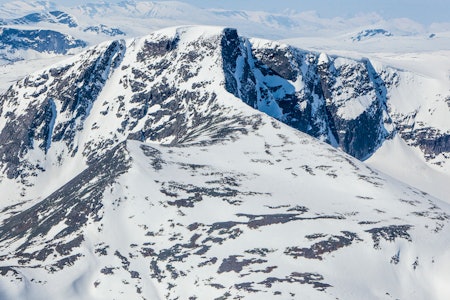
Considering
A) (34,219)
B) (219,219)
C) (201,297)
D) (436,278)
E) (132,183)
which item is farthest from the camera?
(34,219)

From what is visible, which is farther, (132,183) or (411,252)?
(132,183)

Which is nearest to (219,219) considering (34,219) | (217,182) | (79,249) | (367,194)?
(217,182)

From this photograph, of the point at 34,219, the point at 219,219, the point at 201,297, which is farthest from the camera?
the point at 34,219

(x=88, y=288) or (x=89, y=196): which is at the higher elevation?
(x=89, y=196)

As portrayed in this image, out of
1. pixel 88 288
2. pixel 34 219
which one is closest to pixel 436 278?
pixel 88 288

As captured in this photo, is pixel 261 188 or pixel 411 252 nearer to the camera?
pixel 411 252

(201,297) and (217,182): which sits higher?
(217,182)

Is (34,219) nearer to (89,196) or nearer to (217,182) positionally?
(89,196)

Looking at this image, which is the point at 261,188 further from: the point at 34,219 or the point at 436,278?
the point at 34,219

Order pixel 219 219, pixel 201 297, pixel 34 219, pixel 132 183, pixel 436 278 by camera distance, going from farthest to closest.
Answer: pixel 34 219
pixel 132 183
pixel 219 219
pixel 436 278
pixel 201 297
